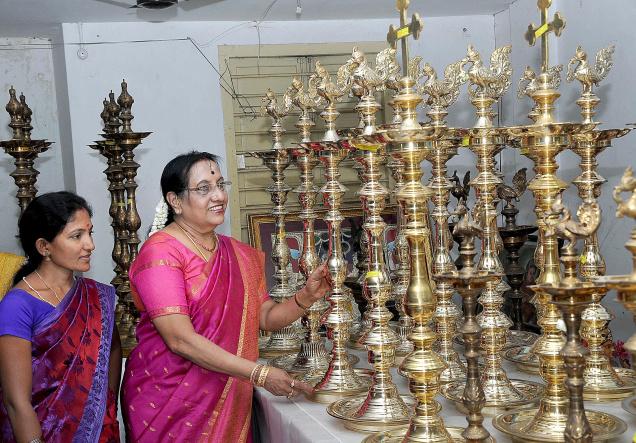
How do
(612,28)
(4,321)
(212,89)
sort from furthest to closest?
(212,89) → (612,28) → (4,321)

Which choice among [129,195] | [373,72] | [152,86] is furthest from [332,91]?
[152,86]

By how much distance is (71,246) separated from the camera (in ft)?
8.54

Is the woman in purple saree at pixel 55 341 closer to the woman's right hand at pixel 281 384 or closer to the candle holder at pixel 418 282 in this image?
the woman's right hand at pixel 281 384

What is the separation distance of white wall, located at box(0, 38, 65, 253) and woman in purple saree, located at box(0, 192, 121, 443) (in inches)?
128

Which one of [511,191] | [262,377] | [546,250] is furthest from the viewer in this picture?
[511,191]

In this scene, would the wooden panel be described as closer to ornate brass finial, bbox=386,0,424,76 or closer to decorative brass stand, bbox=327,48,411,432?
decorative brass stand, bbox=327,48,411,432

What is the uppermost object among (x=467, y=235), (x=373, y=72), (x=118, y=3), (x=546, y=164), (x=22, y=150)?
(x=118, y=3)

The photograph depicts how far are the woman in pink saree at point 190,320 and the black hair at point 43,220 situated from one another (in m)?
0.26

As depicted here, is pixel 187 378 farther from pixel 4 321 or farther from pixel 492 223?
pixel 492 223

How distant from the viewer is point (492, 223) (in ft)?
8.32

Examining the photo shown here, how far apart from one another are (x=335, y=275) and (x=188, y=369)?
53cm

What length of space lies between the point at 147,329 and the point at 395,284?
957mm

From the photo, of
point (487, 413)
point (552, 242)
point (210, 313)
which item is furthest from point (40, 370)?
point (552, 242)

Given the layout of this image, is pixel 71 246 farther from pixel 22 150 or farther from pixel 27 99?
pixel 27 99
